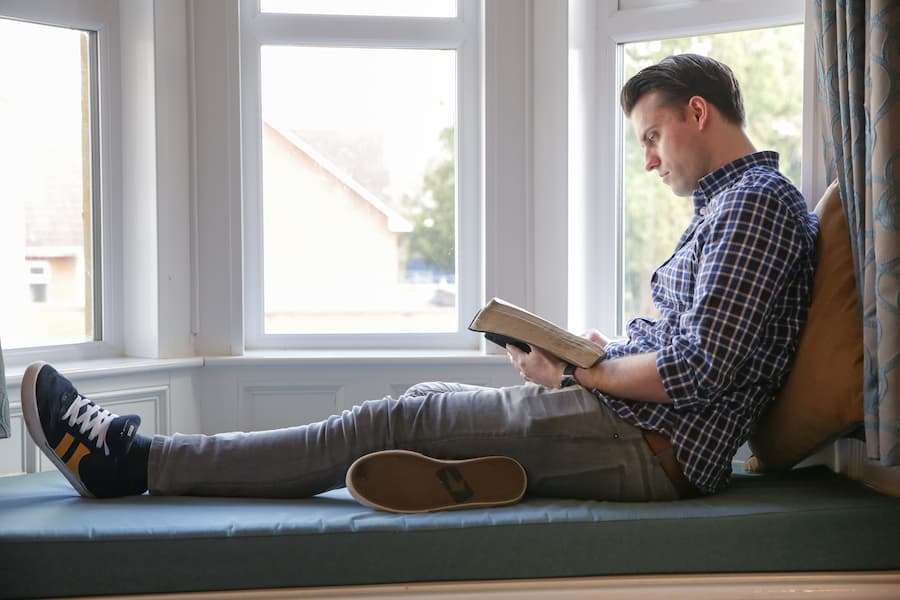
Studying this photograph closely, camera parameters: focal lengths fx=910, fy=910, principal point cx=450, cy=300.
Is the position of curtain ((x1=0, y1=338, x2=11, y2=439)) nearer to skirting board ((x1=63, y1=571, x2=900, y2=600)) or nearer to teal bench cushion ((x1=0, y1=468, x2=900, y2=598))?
teal bench cushion ((x1=0, y1=468, x2=900, y2=598))

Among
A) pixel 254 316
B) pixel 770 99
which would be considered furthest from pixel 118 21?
pixel 770 99

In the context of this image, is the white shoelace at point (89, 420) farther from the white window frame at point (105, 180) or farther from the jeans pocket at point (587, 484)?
the white window frame at point (105, 180)

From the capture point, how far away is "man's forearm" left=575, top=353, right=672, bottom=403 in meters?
1.72

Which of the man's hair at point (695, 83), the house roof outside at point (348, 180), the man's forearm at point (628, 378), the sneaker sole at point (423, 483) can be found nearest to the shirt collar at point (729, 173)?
the man's hair at point (695, 83)

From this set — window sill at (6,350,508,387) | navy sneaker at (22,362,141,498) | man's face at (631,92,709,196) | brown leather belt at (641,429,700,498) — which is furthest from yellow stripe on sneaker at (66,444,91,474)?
man's face at (631,92,709,196)

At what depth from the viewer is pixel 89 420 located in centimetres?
177

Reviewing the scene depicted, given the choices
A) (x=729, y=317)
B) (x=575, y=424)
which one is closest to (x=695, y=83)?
(x=729, y=317)

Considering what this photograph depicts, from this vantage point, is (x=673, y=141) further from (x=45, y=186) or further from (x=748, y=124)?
(x=45, y=186)

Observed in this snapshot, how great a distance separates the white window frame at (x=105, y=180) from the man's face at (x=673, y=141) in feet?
5.24

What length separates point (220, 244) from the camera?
273cm

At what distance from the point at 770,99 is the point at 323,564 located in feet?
6.04

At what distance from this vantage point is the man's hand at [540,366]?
73.4 inches

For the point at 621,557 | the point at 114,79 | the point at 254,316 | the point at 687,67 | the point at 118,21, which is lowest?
the point at 621,557

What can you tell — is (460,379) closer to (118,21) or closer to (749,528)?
(749,528)
